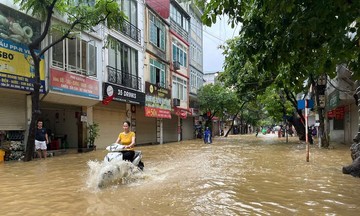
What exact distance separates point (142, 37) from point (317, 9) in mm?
21163

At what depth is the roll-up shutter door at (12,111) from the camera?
13719mm

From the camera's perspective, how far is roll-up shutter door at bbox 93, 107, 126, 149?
20438mm

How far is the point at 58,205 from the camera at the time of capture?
6.11m

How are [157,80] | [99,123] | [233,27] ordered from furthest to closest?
[157,80]
[99,123]
[233,27]

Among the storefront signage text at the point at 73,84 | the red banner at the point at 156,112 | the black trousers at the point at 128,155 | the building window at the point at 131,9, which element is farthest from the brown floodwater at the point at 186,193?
the building window at the point at 131,9

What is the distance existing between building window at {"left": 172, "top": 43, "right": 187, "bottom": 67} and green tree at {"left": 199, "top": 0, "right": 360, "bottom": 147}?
26174mm

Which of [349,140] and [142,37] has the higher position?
[142,37]

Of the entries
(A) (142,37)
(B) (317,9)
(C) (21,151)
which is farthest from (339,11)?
(A) (142,37)

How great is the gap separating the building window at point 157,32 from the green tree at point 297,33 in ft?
69.8

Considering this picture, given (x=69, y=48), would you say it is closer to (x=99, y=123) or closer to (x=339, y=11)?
(x=99, y=123)

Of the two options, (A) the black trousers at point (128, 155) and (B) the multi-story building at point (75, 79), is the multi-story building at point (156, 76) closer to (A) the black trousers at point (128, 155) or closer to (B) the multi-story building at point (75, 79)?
(B) the multi-story building at point (75, 79)

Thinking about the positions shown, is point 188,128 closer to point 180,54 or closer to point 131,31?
point 180,54

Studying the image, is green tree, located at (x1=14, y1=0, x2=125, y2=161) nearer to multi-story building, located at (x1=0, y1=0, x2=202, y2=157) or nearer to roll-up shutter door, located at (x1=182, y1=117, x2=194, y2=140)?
multi-story building, located at (x1=0, y1=0, x2=202, y2=157)

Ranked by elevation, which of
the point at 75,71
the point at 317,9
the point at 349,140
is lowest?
the point at 349,140
